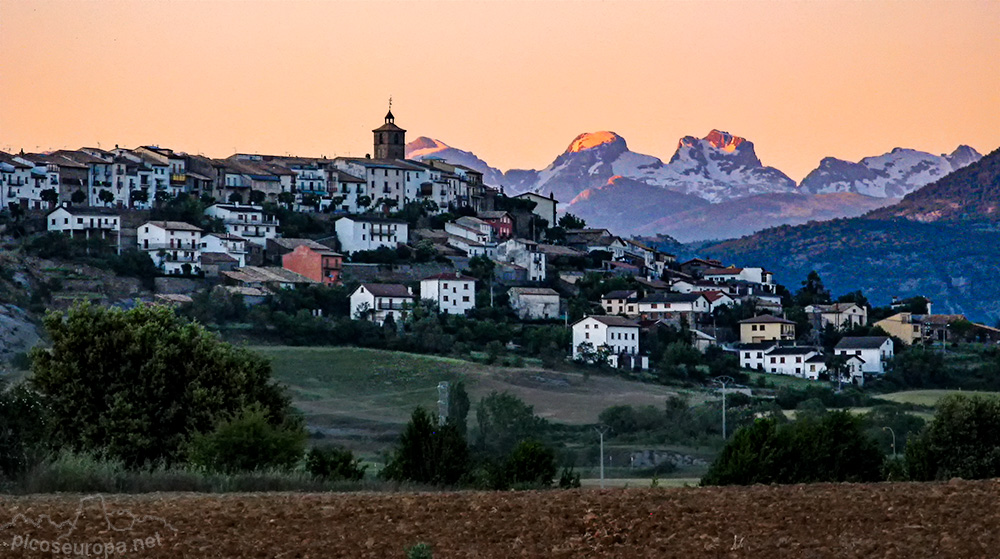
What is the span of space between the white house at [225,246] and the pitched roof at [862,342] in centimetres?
3228

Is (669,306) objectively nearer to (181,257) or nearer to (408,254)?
(408,254)

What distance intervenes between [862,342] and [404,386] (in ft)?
93.9

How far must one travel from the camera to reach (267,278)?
3526 inches

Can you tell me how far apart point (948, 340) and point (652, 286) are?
17.7 m

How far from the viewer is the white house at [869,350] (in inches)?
3428

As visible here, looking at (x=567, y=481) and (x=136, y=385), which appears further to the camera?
(x=136, y=385)

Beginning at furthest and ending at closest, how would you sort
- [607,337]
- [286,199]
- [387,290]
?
[286,199] < [387,290] < [607,337]

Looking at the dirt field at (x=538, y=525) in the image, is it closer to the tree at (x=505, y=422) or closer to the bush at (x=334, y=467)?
the bush at (x=334, y=467)

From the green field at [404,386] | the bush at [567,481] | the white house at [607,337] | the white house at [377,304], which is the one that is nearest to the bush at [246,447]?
the bush at [567,481]

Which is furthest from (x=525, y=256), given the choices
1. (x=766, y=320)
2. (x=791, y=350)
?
(x=791, y=350)

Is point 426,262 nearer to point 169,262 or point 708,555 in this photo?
point 169,262

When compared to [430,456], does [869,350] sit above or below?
above

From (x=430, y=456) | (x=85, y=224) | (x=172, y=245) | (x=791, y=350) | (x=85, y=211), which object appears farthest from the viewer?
(x=85, y=211)

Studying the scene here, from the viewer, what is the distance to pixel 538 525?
15.4 m
